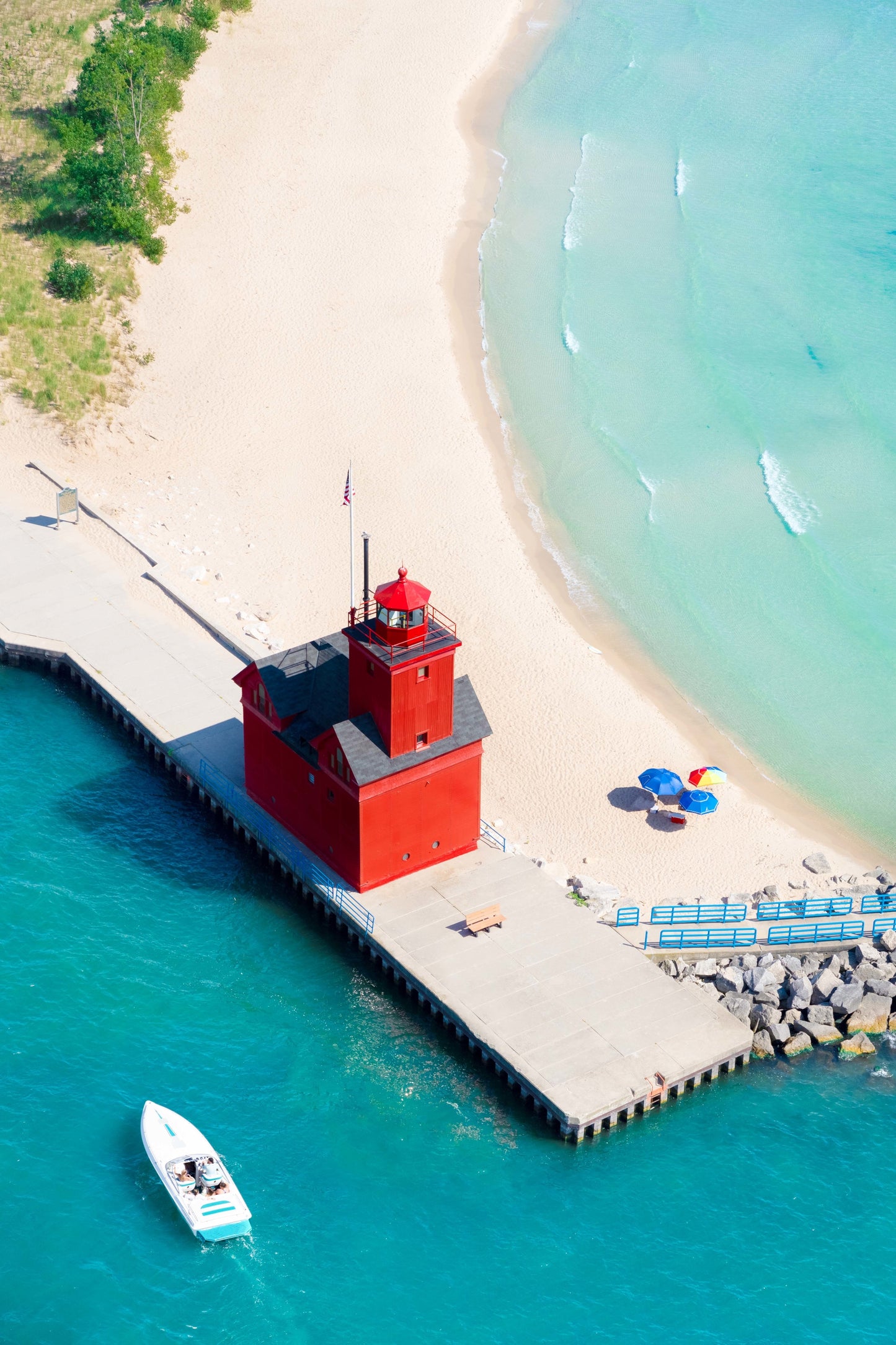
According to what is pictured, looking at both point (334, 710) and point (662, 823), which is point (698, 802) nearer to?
Result: point (662, 823)

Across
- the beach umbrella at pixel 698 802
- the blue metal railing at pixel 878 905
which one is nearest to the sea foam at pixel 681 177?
the beach umbrella at pixel 698 802

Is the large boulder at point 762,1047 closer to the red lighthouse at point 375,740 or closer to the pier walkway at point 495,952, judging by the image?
the pier walkway at point 495,952

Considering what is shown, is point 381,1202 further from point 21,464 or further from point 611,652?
point 21,464

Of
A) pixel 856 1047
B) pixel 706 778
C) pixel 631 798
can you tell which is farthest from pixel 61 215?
pixel 856 1047

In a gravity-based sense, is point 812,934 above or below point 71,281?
below

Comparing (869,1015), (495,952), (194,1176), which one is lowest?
(194,1176)

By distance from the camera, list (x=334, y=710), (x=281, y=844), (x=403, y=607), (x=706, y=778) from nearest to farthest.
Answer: (x=403, y=607) < (x=334, y=710) < (x=281, y=844) < (x=706, y=778)
